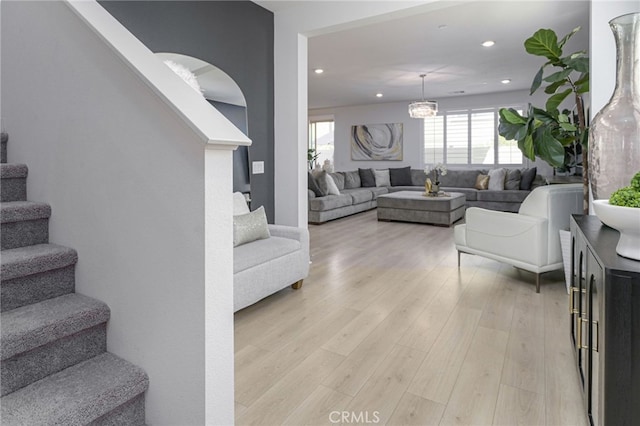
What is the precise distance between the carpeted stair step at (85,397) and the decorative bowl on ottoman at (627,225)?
1580mm

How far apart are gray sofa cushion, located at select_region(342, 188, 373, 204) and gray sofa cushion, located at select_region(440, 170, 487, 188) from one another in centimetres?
182

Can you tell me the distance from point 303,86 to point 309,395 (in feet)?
9.87

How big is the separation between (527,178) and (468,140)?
184 centimetres

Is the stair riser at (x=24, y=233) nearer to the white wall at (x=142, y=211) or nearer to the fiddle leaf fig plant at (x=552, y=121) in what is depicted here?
the white wall at (x=142, y=211)

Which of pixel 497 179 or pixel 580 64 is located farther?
pixel 497 179

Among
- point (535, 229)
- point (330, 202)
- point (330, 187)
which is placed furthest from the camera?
point (330, 187)

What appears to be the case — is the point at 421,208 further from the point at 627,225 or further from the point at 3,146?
the point at 3,146

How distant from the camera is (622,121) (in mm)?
1684

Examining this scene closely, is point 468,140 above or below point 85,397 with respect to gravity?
above

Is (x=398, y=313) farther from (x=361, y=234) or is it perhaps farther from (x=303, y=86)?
(x=361, y=234)

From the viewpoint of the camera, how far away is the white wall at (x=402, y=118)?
860 centimetres

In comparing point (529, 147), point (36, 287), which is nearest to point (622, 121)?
point (529, 147)

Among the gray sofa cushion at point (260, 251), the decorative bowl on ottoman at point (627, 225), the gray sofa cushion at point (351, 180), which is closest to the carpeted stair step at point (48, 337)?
the gray sofa cushion at point (260, 251)

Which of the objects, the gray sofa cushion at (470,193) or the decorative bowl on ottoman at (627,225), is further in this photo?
the gray sofa cushion at (470,193)
